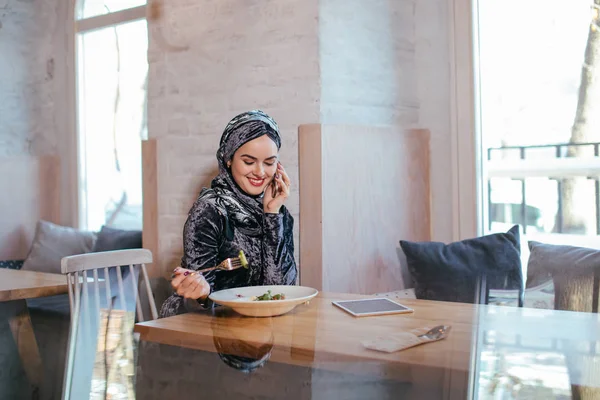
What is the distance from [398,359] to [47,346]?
172cm

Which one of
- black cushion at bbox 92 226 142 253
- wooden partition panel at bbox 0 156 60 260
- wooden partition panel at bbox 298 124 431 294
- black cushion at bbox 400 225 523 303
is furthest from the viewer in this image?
wooden partition panel at bbox 0 156 60 260

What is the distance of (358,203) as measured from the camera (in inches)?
121

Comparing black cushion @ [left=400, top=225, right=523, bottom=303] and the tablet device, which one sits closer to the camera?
the tablet device

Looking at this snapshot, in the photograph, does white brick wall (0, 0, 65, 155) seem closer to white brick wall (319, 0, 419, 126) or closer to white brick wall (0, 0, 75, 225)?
white brick wall (0, 0, 75, 225)

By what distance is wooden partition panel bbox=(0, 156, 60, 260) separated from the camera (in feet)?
15.7

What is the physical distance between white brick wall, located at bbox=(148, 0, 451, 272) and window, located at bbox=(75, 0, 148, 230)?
1117 mm

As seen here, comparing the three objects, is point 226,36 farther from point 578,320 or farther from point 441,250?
point 578,320

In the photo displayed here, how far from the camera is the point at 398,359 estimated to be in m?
1.18

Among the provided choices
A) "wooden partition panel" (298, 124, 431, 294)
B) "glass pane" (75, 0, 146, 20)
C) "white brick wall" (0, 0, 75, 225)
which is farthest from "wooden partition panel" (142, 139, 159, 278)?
"white brick wall" (0, 0, 75, 225)

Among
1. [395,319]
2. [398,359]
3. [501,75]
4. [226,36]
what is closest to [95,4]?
[226,36]

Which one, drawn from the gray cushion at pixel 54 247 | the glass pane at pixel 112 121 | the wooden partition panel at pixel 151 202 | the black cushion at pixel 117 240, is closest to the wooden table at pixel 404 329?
the wooden partition panel at pixel 151 202

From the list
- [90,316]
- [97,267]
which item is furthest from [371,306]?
[97,267]

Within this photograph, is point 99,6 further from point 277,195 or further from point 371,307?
Answer: point 371,307

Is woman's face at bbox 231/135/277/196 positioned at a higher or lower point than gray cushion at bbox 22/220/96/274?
higher
